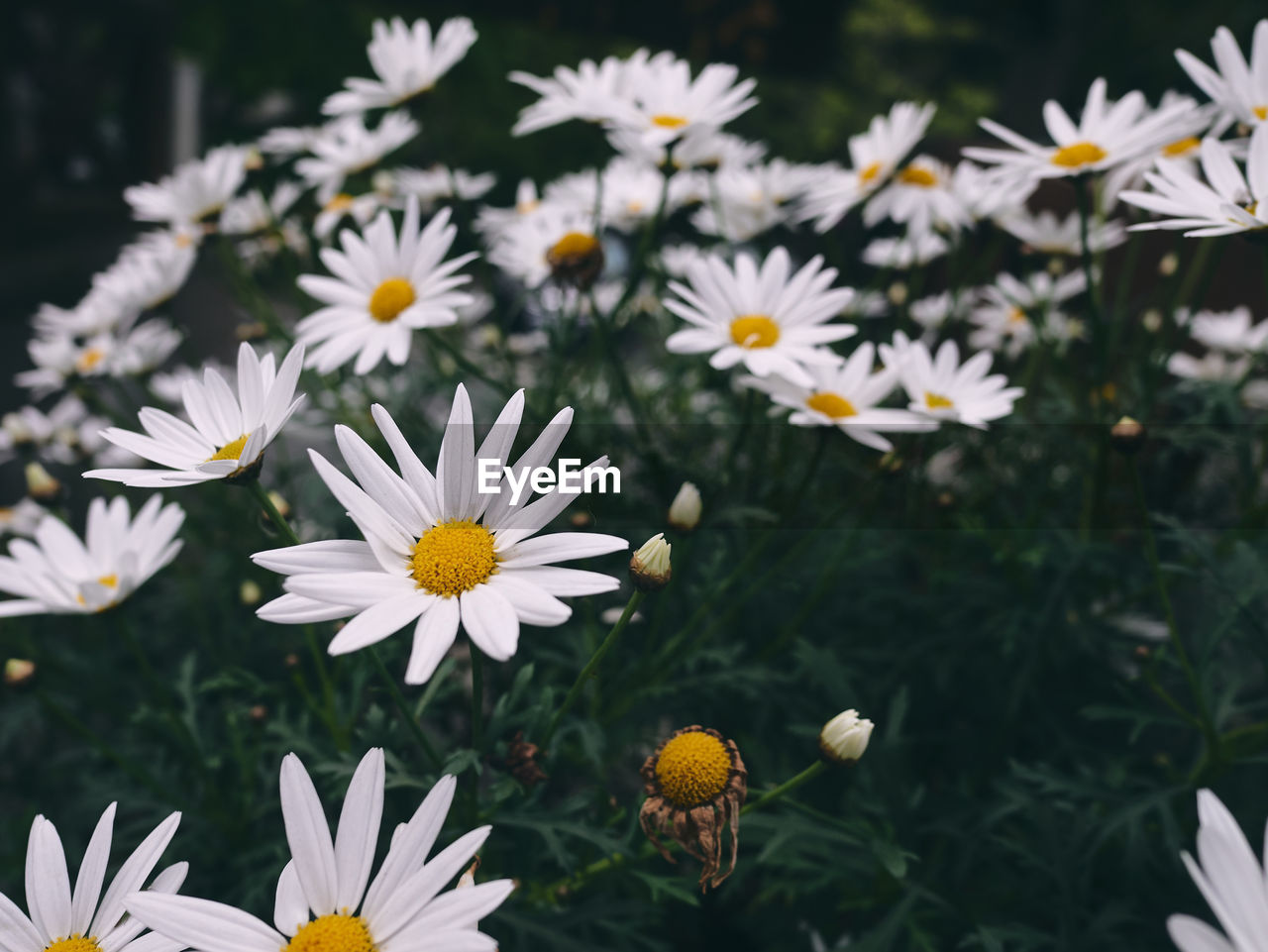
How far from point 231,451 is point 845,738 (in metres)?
0.56

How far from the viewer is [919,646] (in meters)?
1.17

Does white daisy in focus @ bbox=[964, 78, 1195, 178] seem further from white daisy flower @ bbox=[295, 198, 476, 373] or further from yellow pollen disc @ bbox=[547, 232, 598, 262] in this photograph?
white daisy flower @ bbox=[295, 198, 476, 373]

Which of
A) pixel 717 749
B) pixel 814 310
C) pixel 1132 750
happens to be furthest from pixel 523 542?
pixel 1132 750

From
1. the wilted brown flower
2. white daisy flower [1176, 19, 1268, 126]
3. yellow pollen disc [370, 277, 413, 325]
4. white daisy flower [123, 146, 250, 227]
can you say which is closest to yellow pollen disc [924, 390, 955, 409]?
white daisy flower [1176, 19, 1268, 126]

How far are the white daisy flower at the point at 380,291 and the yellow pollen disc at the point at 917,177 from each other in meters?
0.79

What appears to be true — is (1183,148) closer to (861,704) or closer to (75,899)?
(861,704)

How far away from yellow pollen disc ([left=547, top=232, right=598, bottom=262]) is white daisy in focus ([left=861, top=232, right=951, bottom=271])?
53cm

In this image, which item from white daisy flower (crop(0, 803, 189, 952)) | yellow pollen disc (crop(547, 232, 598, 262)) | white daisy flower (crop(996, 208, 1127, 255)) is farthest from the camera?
white daisy flower (crop(996, 208, 1127, 255))

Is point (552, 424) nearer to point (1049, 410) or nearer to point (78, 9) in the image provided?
point (1049, 410)

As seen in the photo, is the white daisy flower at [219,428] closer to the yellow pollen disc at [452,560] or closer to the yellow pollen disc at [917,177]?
the yellow pollen disc at [452,560]

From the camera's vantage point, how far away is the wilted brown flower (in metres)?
0.58

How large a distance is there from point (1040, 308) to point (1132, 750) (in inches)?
29.2

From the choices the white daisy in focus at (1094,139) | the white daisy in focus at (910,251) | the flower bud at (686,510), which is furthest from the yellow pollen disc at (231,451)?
the white daisy in focus at (910,251)

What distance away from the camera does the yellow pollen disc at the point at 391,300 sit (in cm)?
97
